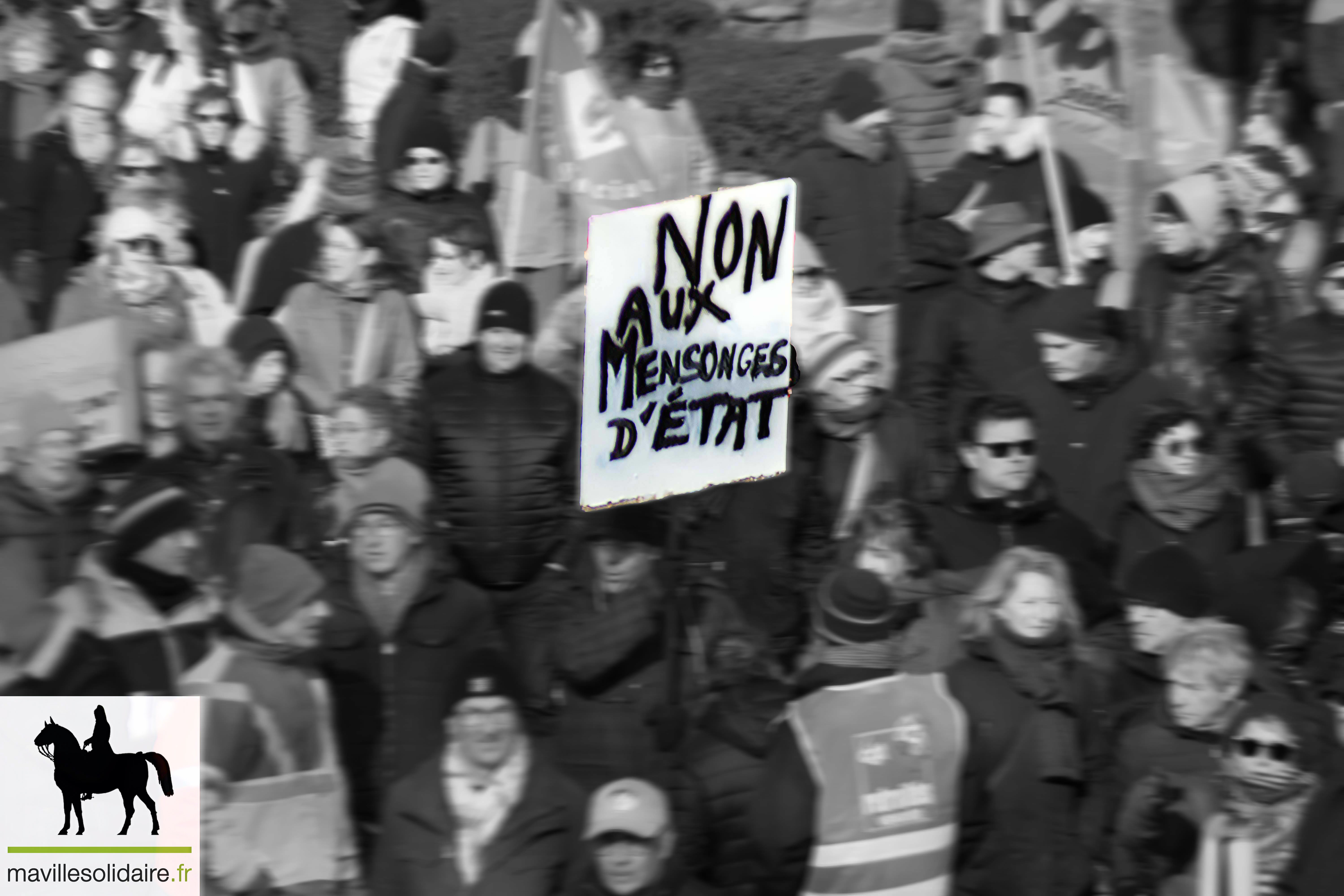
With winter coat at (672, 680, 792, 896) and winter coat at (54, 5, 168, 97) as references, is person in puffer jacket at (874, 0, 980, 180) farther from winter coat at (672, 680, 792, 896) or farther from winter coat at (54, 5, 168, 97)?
winter coat at (54, 5, 168, 97)

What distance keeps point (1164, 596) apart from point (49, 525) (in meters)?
2.80

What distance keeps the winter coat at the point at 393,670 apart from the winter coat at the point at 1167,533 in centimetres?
163

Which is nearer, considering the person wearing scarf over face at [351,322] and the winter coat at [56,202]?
the winter coat at [56,202]

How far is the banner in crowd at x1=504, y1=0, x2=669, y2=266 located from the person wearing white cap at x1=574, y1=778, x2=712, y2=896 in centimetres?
139

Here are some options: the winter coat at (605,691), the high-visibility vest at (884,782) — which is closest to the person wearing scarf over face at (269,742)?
the winter coat at (605,691)

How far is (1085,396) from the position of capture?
4.08 meters

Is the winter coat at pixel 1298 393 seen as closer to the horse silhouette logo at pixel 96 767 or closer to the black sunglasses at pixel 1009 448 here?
the black sunglasses at pixel 1009 448

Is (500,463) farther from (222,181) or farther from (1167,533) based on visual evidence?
(1167,533)

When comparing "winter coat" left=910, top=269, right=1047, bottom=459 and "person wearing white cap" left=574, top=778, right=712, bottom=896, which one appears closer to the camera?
"person wearing white cap" left=574, top=778, right=712, bottom=896

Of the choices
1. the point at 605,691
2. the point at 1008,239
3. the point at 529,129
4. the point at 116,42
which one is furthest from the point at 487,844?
the point at 116,42

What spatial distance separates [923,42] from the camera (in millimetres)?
4004

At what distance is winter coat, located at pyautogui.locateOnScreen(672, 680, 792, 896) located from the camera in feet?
12.8

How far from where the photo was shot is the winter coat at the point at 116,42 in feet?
12.5

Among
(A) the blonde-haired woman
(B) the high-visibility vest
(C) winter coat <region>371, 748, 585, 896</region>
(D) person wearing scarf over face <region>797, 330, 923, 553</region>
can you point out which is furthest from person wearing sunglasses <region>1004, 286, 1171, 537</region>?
(C) winter coat <region>371, 748, 585, 896</region>
